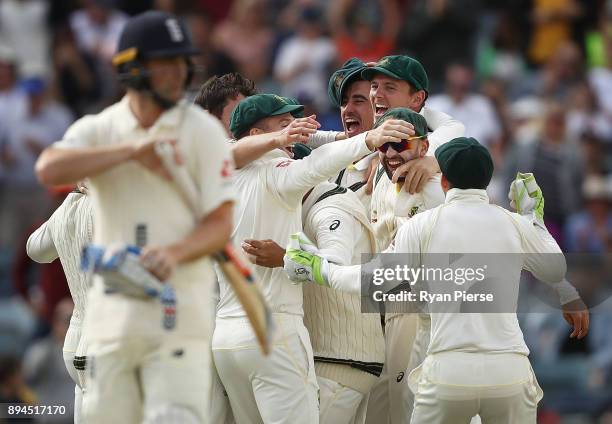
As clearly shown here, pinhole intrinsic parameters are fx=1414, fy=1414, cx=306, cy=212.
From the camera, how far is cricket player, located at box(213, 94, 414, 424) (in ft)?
27.6

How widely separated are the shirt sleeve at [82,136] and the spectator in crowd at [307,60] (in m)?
10.4

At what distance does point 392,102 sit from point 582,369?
5787 mm

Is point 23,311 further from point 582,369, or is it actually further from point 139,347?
point 139,347

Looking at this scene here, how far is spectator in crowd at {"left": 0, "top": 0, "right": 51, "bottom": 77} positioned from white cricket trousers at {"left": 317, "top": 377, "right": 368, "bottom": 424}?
9.77 m

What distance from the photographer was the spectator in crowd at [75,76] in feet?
57.1

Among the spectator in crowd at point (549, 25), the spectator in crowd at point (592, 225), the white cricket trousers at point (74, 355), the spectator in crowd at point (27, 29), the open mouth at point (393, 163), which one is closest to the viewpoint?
the open mouth at point (393, 163)

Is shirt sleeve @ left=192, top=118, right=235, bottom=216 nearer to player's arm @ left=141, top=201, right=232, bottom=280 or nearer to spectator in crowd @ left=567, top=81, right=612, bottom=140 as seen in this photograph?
player's arm @ left=141, top=201, right=232, bottom=280

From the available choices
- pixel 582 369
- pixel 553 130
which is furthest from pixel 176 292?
pixel 553 130

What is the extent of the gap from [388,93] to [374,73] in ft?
0.59

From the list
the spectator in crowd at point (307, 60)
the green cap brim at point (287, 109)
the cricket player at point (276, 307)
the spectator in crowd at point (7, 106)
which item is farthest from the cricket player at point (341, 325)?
the spectator in crowd at point (307, 60)

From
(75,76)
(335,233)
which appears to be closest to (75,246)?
(335,233)

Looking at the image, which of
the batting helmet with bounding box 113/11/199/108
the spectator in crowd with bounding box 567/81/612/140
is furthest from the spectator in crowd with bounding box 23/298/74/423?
the spectator in crowd with bounding box 567/81/612/140

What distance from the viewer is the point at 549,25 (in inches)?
742

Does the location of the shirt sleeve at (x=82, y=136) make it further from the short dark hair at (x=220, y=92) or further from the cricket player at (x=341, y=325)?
the short dark hair at (x=220, y=92)
